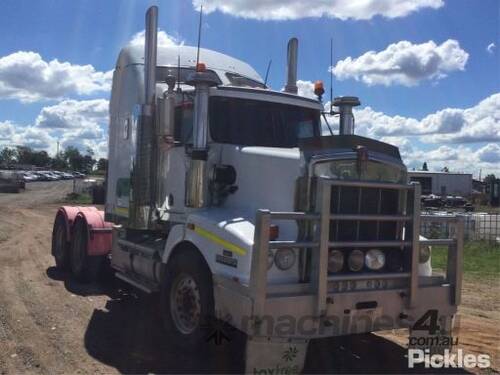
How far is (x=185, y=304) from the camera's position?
238 inches

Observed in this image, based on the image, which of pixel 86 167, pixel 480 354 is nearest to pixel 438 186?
pixel 480 354

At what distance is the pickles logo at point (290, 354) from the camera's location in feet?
16.3

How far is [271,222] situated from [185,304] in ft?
4.80

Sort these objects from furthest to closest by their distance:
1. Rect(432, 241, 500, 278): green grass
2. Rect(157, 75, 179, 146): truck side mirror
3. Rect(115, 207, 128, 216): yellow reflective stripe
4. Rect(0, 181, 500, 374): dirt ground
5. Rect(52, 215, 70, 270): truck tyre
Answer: Rect(432, 241, 500, 278): green grass → Rect(52, 215, 70, 270): truck tyre → Rect(115, 207, 128, 216): yellow reflective stripe → Rect(157, 75, 179, 146): truck side mirror → Rect(0, 181, 500, 374): dirt ground

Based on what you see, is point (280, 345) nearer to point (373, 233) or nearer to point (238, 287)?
point (238, 287)

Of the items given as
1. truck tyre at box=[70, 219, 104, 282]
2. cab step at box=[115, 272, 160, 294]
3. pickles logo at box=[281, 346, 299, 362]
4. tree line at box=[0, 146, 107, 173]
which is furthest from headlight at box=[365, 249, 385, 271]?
tree line at box=[0, 146, 107, 173]

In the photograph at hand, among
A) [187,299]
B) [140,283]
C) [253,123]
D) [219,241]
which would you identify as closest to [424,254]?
[219,241]

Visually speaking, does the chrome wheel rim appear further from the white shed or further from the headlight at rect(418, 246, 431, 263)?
the white shed

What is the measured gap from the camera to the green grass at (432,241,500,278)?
42.5 ft

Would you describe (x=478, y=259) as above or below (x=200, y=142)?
below

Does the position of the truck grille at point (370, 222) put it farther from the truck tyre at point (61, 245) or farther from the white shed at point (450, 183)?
the white shed at point (450, 183)

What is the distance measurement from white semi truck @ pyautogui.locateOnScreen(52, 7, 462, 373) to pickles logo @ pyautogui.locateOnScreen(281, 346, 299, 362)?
1cm

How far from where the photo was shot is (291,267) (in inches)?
199

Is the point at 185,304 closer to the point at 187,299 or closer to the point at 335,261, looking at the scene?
the point at 187,299
